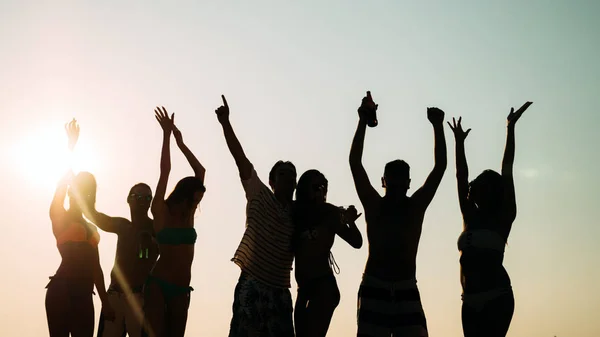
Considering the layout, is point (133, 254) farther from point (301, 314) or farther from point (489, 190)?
point (489, 190)

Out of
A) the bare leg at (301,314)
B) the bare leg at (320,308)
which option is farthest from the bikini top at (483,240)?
the bare leg at (301,314)

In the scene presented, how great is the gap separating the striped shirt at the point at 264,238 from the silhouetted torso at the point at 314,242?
16 centimetres

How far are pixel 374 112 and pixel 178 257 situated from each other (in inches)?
124

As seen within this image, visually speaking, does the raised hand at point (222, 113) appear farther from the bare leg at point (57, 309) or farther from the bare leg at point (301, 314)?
the bare leg at point (57, 309)

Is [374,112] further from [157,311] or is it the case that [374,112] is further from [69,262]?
[69,262]

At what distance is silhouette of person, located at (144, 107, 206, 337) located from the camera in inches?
400

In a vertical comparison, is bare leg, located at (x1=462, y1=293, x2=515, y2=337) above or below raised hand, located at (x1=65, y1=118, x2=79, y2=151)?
below

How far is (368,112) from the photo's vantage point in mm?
10148

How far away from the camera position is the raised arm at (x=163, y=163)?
406 inches

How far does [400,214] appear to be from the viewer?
963cm

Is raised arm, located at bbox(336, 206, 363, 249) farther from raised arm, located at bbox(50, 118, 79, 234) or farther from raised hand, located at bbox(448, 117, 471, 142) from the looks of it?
raised arm, located at bbox(50, 118, 79, 234)

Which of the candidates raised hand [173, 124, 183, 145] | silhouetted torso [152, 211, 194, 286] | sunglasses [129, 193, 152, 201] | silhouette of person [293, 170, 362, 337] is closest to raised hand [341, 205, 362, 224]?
silhouette of person [293, 170, 362, 337]

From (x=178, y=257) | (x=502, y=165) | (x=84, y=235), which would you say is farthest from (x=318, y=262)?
(x=84, y=235)

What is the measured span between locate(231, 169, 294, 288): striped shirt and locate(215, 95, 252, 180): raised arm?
9 cm
